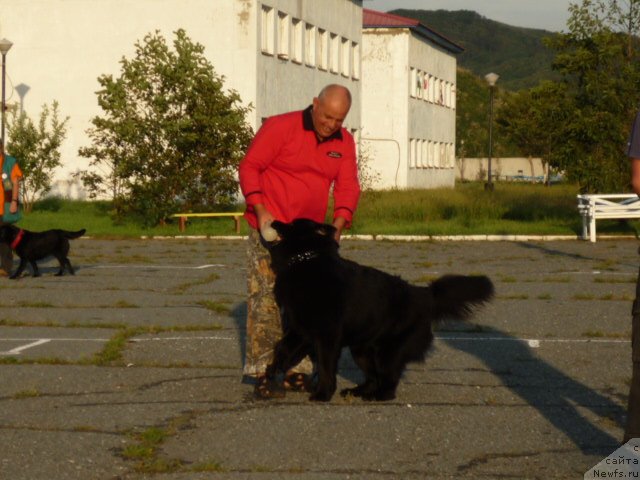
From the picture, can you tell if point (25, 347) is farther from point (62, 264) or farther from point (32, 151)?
point (32, 151)

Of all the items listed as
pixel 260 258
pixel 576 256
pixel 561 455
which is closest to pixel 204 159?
pixel 576 256

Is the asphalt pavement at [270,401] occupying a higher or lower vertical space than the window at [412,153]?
lower

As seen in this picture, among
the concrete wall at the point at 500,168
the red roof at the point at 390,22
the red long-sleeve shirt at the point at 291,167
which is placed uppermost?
the red roof at the point at 390,22

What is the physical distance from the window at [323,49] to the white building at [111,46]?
4801 mm

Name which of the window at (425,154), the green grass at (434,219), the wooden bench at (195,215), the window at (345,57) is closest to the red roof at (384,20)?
the window at (425,154)

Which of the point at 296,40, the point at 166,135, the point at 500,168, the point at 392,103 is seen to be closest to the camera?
the point at 166,135

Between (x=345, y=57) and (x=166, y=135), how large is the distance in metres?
28.3

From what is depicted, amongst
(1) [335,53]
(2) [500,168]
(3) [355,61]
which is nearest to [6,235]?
(1) [335,53]

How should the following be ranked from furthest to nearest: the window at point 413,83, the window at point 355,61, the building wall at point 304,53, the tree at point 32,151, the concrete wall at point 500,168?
1. the concrete wall at point 500,168
2. the window at point 413,83
3. the window at point 355,61
4. the building wall at point 304,53
5. the tree at point 32,151

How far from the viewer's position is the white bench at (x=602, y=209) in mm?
26906

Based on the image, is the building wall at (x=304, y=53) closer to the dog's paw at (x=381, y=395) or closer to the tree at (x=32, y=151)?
the tree at (x=32, y=151)

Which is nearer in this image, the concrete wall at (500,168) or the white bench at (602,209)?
the white bench at (602,209)

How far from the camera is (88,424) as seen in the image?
7.86 m

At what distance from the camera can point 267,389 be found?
28.7 ft
